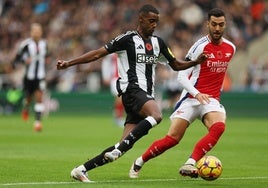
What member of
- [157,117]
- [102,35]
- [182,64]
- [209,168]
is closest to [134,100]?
[157,117]

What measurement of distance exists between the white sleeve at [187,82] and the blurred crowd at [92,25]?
65.6ft

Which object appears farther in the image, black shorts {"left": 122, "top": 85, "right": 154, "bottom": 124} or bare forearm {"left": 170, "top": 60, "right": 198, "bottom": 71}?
bare forearm {"left": 170, "top": 60, "right": 198, "bottom": 71}

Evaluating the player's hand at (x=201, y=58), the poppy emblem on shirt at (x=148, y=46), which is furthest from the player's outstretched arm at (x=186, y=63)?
the poppy emblem on shirt at (x=148, y=46)

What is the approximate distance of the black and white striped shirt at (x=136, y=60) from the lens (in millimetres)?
11695

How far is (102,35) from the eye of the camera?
36250 mm

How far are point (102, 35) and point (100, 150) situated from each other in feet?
64.3

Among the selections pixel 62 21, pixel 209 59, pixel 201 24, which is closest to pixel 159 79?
pixel 201 24

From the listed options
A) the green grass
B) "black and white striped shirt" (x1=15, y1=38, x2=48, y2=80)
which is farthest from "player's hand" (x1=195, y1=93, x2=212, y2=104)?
"black and white striped shirt" (x1=15, y1=38, x2=48, y2=80)

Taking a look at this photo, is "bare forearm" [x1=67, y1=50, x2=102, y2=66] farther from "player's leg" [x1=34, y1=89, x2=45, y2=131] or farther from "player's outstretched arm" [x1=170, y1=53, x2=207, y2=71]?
"player's leg" [x1=34, y1=89, x2=45, y2=131]

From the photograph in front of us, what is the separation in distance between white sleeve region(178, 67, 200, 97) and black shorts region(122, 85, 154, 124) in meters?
0.55

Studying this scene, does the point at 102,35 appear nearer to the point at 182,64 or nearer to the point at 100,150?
the point at 100,150

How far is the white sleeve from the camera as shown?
38.7 feet

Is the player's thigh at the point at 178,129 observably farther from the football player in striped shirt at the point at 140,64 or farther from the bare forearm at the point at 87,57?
the bare forearm at the point at 87,57

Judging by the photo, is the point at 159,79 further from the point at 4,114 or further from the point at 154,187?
the point at 154,187
